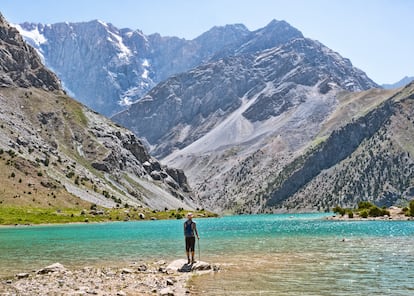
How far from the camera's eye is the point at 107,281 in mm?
33062

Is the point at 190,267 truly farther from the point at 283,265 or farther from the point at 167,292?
the point at 167,292

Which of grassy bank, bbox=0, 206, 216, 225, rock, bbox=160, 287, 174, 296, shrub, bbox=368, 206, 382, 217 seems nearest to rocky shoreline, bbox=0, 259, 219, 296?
rock, bbox=160, 287, 174, 296

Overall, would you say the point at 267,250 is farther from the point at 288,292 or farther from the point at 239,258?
the point at 288,292

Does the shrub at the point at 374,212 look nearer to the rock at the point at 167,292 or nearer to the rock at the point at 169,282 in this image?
the rock at the point at 169,282

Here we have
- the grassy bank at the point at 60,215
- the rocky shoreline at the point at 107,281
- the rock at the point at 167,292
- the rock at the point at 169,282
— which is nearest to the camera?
the rock at the point at 167,292

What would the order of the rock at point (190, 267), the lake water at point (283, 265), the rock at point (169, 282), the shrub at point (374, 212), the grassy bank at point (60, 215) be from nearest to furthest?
the lake water at point (283, 265) → the rock at point (169, 282) → the rock at point (190, 267) → the grassy bank at point (60, 215) → the shrub at point (374, 212)

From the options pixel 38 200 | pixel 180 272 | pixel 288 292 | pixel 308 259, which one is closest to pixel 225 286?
pixel 288 292

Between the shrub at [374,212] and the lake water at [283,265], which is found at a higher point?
the lake water at [283,265]

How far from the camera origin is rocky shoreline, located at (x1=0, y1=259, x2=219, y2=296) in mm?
29075

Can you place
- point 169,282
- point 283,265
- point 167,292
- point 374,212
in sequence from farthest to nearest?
point 374,212, point 283,265, point 169,282, point 167,292

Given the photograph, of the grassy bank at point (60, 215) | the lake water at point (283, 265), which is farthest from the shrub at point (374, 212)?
the lake water at point (283, 265)

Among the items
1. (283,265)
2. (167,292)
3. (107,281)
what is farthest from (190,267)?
(167,292)

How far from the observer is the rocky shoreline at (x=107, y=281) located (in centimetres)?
2908

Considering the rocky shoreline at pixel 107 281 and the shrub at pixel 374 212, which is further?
the shrub at pixel 374 212
